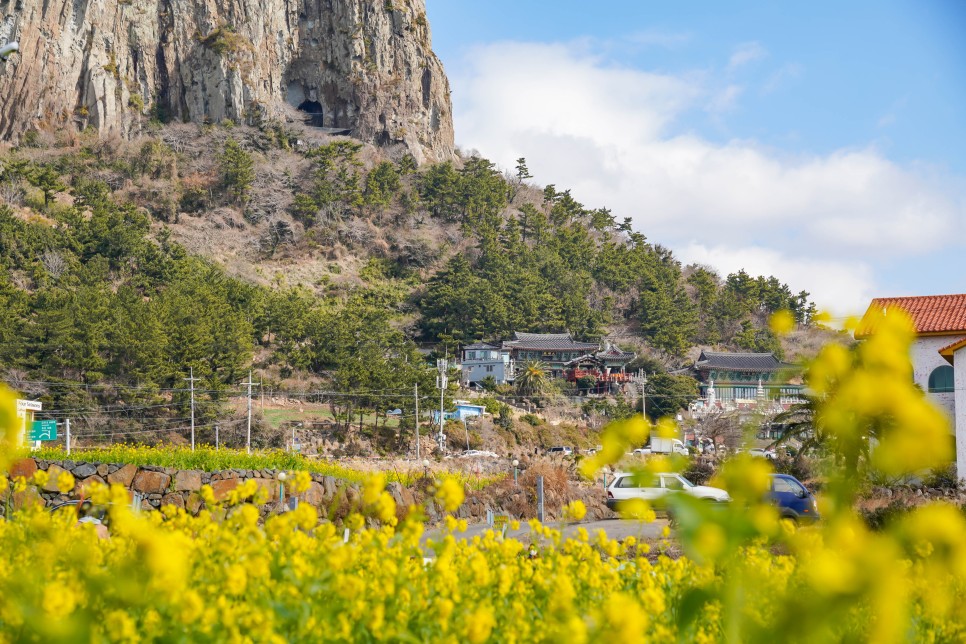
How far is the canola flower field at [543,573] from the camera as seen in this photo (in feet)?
4.94

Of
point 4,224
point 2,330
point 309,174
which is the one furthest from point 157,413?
point 309,174

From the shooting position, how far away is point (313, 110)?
91.2 metres

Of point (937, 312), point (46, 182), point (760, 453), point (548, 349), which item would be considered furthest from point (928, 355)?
point (46, 182)

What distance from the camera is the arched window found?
2278 centimetres

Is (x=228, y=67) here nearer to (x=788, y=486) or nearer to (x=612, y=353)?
(x=612, y=353)

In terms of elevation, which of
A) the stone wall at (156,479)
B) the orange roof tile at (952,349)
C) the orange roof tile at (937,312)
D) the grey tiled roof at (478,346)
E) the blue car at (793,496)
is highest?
the orange roof tile at (937,312)

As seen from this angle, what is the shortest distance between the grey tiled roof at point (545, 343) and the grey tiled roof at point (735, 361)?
21.7 ft

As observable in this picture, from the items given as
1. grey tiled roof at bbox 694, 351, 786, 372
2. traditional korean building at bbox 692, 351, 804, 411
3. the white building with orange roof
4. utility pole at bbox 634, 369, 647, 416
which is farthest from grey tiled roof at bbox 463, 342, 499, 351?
the white building with orange roof

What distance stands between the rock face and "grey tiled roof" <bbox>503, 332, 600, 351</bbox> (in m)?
36.0

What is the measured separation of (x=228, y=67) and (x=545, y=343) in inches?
1744

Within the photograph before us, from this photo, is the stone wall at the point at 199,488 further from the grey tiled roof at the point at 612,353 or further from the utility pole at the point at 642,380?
the grey tiled roof at the point at 612,353

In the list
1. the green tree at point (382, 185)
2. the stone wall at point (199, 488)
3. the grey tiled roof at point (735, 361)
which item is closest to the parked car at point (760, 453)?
the stone wall at point (199, 488)

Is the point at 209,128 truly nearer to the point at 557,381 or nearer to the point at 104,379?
the point at 557,381

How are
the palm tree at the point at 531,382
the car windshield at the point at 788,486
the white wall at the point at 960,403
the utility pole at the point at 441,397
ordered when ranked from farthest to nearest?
the palm tree at the point at 531,382 → the utility pole at the point at 441,397 → the white wall at the point at 960,403 → the car windshield at the point at 788,486
